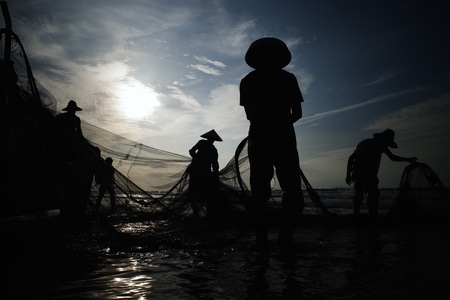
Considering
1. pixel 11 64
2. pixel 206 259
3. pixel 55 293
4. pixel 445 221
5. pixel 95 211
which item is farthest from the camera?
pixel 445 221

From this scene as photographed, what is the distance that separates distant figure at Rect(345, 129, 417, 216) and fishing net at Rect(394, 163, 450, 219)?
16.6 inches

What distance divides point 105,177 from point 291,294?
3105 millimetres

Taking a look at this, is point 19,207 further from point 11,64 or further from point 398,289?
point 398,289

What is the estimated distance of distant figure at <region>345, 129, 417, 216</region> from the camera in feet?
19.4

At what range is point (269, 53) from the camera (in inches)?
125

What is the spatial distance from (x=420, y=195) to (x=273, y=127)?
436 centimetres

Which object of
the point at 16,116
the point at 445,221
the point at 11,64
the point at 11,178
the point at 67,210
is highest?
the point at 11,64

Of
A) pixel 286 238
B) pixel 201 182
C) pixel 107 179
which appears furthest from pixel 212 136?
pixel 286 238

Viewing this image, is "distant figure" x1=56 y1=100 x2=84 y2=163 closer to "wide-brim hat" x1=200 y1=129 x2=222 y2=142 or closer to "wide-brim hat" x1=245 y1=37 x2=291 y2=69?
"wide-brim hat" x1=245 y1=37 x2=291 y2=69

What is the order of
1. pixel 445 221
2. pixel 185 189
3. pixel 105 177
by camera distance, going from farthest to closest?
pixel 185 189 < pixel 445 221 < pixel 105 177

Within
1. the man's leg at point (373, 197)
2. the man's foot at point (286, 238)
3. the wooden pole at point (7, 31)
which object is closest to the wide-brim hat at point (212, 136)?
the man's leg at point (373, 197)

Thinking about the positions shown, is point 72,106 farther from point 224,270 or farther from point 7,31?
point 224,270

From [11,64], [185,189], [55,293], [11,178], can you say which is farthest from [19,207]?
[185,189]

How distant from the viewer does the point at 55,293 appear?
1.62m
